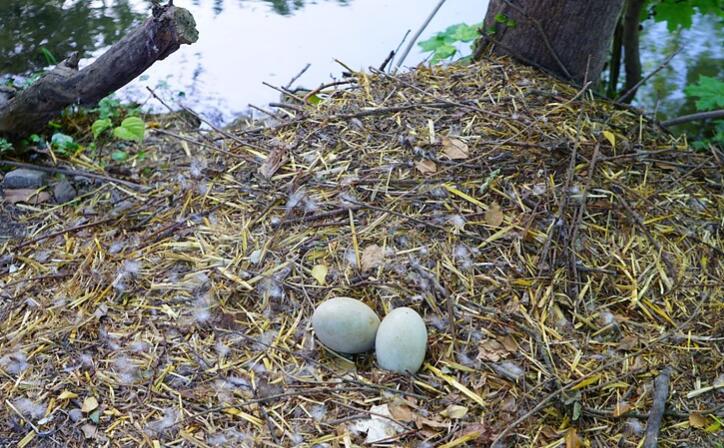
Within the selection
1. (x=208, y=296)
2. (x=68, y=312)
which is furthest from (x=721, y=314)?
(x=68, y=312)

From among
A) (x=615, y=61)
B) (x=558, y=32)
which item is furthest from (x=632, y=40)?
(x=558, y=32)

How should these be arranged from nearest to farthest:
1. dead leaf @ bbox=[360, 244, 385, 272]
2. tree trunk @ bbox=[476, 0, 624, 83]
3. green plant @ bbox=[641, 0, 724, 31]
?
dead leaf @ bbox=[360, 244, 385, 272], tree trunk @ bbox=[476, 0, 624, 83], green plant @ bbox=[641, 0, 724, 31]

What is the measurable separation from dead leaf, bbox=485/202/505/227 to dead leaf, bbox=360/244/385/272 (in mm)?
356

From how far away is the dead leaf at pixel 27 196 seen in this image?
114 inches

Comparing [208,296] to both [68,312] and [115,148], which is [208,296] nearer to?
[68,312]

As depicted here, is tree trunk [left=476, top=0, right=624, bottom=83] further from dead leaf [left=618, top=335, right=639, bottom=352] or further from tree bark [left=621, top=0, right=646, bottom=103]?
dead leaf [left=618, top=335, right=639, bottom=352]

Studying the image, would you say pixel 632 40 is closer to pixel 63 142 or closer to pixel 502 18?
pixel 502 18

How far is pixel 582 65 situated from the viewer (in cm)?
289

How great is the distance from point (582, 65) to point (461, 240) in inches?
45.5

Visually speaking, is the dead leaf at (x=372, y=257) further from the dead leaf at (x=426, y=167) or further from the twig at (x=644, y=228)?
the twig at (x=644, y=228)

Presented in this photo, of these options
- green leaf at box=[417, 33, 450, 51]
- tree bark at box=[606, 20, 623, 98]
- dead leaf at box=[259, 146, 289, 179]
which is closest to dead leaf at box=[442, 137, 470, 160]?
dead leaf at box=[259, 146, 289, 179]

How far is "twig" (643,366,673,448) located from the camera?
1807 millimetres

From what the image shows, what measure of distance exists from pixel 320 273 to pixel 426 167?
1.76ft

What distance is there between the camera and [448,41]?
3332 millimetres
